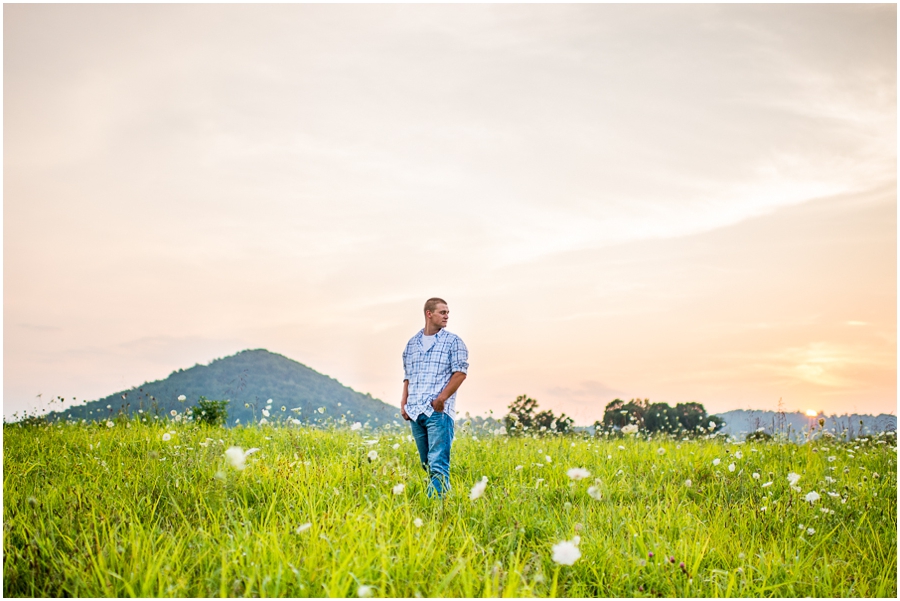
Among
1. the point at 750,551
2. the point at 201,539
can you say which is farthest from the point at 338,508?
the point at 750,551

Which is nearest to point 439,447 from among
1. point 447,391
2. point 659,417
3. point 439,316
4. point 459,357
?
point 447,391

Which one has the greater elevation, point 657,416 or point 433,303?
point 433,303

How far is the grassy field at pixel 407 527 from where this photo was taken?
11.7 feet

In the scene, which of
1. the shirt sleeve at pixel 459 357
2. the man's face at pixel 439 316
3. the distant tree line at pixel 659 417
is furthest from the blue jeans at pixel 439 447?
the distant tree line at pixel 659 417

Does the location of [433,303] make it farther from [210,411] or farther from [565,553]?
[210,411]

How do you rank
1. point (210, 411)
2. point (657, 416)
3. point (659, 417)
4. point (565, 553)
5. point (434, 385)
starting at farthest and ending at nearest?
1. point (659, 417)
2. point (657, 416)
3. point (210, 411)
4. point (434, 385)
5. point (565, 553)

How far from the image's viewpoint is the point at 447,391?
588 cm

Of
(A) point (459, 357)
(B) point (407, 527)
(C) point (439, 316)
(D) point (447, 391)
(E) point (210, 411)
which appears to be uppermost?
(C) point (439, 316)

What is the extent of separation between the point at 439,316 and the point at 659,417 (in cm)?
2878

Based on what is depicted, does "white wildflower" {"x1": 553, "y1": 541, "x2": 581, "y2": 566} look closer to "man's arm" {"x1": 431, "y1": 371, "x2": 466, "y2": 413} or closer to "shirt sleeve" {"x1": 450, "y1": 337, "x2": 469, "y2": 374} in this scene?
"man's arm" {"x1": 431, "y1": 371, "x2": 466, "y2": 413}

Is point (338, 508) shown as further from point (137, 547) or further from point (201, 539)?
point (137, 547)

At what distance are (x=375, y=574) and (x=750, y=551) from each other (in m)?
2.82

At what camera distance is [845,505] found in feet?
19.4

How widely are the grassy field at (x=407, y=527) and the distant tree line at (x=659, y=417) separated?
352 centimetres
